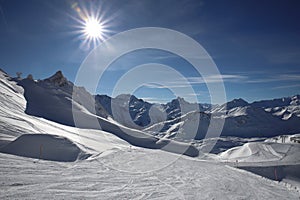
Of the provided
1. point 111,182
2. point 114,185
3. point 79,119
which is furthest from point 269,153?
point 114,185

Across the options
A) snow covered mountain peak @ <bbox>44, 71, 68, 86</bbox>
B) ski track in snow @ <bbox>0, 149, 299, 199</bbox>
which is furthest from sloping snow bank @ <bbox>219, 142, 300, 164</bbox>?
snow covered mountain peak @ <bbox>44, 71, 68, 86</bbox>

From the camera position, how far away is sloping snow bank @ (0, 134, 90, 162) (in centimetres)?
1755

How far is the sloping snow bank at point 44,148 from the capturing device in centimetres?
1755

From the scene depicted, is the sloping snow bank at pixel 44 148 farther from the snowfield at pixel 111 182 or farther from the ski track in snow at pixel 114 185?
the ski track in snow at pixel 114 185

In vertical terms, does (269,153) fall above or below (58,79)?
below

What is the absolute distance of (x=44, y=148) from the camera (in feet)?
63.5

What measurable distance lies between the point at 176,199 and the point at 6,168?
9.57 m

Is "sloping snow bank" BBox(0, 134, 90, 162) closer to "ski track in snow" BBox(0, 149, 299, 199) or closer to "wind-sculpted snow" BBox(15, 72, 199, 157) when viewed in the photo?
"ski track in snow" BBox(0, 149, 299, 199)

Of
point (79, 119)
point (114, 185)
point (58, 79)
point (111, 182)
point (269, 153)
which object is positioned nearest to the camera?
point (114, 185)

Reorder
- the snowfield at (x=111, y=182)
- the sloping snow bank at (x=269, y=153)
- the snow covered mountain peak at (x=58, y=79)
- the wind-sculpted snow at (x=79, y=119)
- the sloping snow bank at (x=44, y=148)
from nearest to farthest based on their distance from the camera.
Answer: the snowfield at (x=111, y=182)
the sloping snow bank at (x=44, y=148)
the sloping snow bank at (x=269, y=153)
the wind-sculpted snow at (x=79, y=119)
the snow covered mountain peak at (x=58, y=79)

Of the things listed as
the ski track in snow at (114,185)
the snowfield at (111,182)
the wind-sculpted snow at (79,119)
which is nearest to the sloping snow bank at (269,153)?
the wind-sculpted snow at (79,119)

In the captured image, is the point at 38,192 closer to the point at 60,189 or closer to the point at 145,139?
the point at 60,189

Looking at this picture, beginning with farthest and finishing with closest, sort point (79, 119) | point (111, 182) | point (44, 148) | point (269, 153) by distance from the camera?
point (269, 153), point (79, 119), point (44, 148), point (111, 182)

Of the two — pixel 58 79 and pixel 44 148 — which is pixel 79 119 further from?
pixel 58 79
